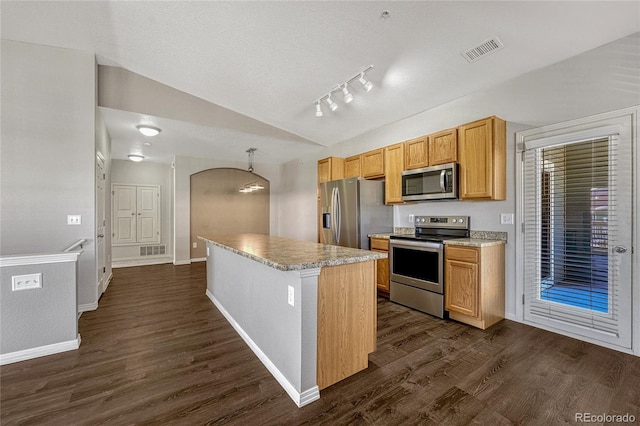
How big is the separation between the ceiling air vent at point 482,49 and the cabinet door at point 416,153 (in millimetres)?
1026

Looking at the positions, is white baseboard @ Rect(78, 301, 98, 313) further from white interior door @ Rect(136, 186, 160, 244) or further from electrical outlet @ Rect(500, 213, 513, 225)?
electrical outlet @ Rect(500, 213, 513, 225)

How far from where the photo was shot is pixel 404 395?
180cm

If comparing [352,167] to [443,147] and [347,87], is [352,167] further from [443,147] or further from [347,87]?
[443,147]

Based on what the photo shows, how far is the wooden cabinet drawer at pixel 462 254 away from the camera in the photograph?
283cm

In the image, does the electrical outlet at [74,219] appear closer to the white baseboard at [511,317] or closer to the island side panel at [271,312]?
the island side panel at [271,312]

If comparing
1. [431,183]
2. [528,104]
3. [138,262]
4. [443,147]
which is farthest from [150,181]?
[528,104]

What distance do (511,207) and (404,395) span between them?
241 cm

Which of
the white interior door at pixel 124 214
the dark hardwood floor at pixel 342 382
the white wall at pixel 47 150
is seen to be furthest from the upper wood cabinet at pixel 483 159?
the white interior door at pixel 124 214

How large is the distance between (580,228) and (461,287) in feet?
4.02

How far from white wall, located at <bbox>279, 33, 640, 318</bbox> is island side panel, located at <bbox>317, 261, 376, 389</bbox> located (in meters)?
2.06

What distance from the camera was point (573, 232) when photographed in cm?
265

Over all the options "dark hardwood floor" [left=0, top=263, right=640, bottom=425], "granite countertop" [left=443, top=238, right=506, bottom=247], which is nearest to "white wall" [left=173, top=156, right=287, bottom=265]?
"dark hardwood floor" [left=0, top=263, right=640, bottom=425]

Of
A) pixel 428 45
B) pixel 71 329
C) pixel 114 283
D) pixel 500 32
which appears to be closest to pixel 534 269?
pixel 500 32

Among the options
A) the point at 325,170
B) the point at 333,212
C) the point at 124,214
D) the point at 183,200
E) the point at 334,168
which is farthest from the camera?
the point at 124,214
